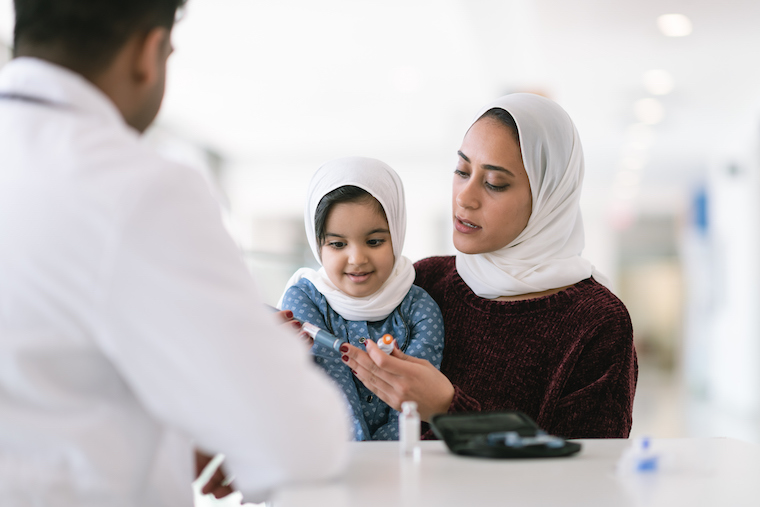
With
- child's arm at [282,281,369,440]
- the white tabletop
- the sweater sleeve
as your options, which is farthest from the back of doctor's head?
the sweater sleeve

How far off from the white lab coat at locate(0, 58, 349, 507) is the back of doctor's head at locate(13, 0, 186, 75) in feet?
0.15

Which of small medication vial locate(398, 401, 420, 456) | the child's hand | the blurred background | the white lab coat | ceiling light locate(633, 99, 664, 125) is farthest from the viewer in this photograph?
ceiling light locate(633, 99, 664, 125)

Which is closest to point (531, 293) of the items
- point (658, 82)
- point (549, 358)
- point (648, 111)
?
point (549, 358)

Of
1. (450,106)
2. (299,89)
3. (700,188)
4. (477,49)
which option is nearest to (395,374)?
(477,49)

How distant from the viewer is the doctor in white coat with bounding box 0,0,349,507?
79cm

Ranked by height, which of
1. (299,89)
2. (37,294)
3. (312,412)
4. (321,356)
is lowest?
(321,356)

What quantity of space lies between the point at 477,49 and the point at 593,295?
4970 millimetres

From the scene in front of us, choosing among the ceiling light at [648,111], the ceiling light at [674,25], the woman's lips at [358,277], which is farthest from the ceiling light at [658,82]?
the woman's lips at [358,277]

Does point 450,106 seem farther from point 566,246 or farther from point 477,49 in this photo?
point 566,246

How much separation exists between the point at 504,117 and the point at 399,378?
759mm

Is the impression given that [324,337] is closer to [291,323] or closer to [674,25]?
[291,323]

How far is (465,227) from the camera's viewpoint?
1.72 metres

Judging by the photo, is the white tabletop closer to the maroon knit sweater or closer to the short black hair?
the maroon knit sweater

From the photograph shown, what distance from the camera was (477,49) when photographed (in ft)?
20.5
